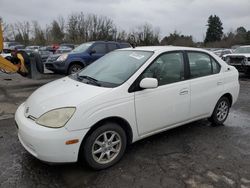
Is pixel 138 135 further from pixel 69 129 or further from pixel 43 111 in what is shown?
pixel 43 111

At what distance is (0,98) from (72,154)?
534cm

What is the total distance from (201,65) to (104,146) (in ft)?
7.85

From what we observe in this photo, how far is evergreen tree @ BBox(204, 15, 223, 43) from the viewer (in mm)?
62094

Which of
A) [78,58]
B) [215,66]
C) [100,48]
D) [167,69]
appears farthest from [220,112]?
[100,48]

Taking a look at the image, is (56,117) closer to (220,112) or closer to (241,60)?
(220,112)

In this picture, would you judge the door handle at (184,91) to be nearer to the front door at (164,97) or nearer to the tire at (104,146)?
the front door at (164,97)

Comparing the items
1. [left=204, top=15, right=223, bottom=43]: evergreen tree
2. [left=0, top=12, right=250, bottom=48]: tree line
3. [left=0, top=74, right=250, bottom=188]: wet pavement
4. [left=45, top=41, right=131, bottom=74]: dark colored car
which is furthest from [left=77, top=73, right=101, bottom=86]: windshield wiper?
[left=204, top=15, right=223, bottom=43]: evergreen tree

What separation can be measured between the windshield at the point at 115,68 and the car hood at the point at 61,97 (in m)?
0.23

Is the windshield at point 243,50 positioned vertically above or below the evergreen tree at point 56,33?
below

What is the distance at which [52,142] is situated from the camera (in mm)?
Result: 2859

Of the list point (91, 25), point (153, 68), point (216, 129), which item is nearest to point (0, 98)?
point (153, 68)

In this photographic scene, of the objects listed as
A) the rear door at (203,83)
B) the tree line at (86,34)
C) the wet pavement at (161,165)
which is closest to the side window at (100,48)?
the wet pavement at (161,165)

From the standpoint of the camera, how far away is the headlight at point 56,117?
115 inches

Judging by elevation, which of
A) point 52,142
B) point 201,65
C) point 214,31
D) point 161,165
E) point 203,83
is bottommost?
point 161,165
